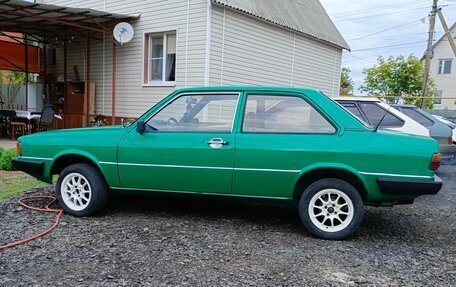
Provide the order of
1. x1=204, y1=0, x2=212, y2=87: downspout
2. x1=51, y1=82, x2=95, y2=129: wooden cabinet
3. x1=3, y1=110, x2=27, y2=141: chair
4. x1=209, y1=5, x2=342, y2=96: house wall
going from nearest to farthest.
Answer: x1=204, y1=0, x2=212, y2=87: downspout < x1=209, y1=5, x2=342, y2=96: house wall < x1=3, y1=110, x2=27, y2=141: chair < x1=51, y1=82, x2=95, y2=129: wooden cabinet

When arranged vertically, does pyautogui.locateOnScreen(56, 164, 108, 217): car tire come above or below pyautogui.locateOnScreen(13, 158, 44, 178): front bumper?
below

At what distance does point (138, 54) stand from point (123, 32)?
0.79 m

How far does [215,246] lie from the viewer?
375 centimetres

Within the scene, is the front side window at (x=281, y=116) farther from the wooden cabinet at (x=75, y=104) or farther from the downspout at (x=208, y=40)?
the wooden cabinet at (x=75, y=104)

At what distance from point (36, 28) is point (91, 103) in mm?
3054

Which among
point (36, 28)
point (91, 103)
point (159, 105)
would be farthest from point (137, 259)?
point (36, 28)

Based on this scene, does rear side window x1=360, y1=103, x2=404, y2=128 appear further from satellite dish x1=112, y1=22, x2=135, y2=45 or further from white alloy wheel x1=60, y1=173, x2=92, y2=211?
satellite dish x1=112, y1=22, x2=135, y2=45

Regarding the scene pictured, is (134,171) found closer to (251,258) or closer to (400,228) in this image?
(251,258)

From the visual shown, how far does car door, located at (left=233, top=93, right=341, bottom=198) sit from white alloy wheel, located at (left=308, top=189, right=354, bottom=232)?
0.96 feet

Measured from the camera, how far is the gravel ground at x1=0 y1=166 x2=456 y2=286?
3113 millimetres

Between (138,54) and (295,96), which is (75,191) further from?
(138,54)

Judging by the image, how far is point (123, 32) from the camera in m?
11.2

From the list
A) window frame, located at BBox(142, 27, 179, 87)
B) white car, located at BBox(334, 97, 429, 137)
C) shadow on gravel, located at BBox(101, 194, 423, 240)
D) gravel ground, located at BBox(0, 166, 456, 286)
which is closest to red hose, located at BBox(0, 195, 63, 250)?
gravel ground, located at BBox(0, 166, 456, 286)

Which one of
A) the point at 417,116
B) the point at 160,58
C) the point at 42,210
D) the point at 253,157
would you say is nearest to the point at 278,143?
the point at 253,157
